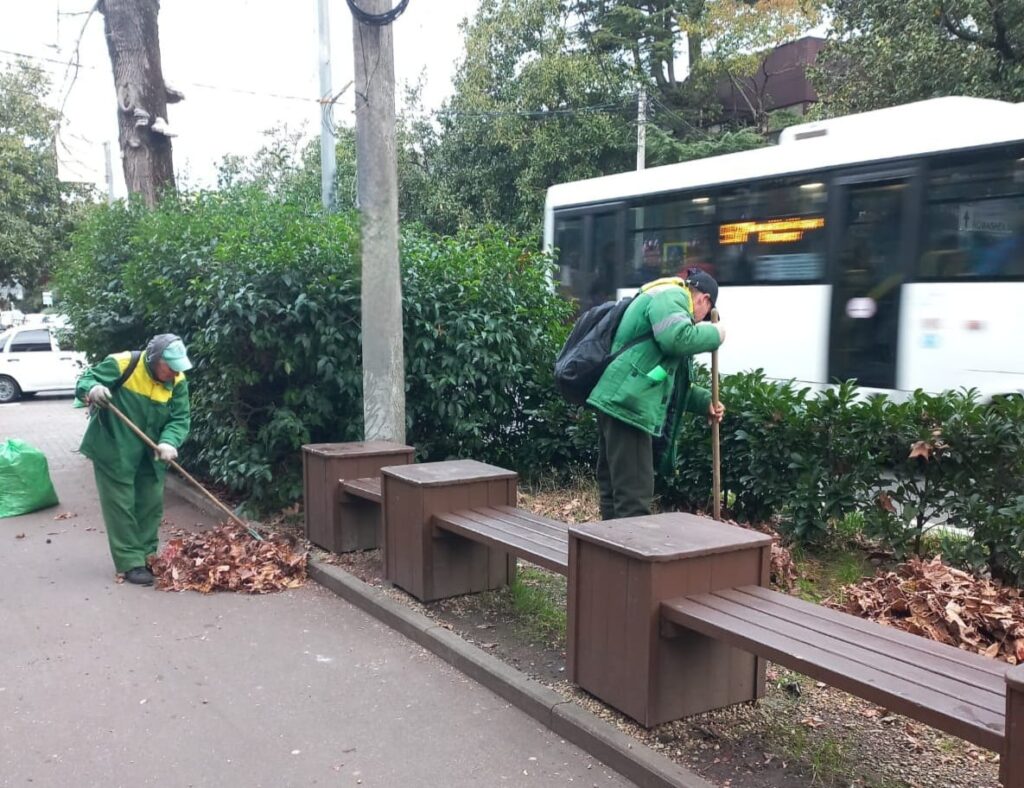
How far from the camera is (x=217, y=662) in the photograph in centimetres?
457

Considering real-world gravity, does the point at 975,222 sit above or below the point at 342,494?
above

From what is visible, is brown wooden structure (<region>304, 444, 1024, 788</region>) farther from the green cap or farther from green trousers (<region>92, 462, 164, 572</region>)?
green trousers (<region>92, 462, 164, 572</region>)

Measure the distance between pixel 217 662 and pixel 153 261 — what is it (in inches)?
186

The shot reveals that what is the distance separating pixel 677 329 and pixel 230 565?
3238mm

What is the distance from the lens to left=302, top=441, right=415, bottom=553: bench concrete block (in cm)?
609

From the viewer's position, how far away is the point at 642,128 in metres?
19.6

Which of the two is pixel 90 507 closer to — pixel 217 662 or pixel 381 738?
pixel 217 662

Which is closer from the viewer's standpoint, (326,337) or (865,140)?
(326,337)

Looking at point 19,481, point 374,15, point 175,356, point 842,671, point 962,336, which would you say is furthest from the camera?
point 962,336

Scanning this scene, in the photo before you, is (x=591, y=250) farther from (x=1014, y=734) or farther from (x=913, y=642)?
(x=1014, y=734)

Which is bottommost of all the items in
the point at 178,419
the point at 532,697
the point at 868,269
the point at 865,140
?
the point at 532,697

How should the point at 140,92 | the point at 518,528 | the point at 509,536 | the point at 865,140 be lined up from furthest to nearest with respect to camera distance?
1. the point at 140,92
2. the point at 865,140
3. the point at 518,528
4. the point at 509,536

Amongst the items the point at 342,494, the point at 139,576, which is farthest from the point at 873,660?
the point at 139,576

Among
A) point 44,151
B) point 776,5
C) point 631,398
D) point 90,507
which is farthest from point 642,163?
point 44,151
